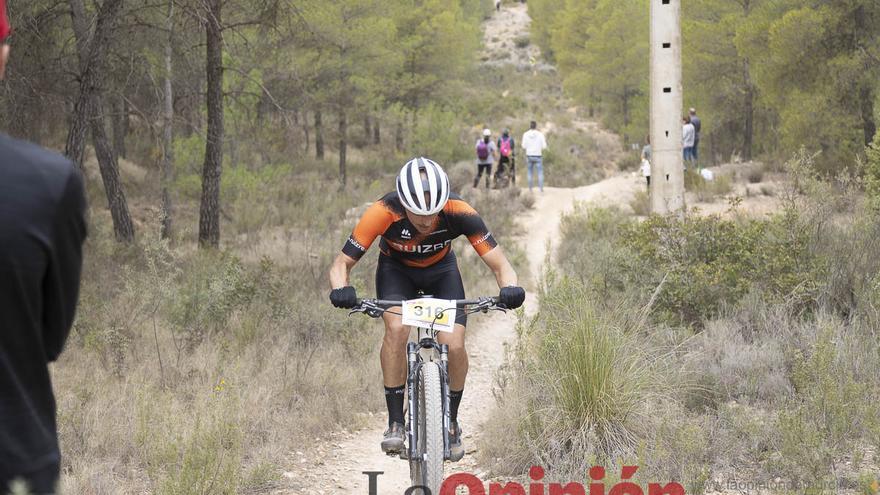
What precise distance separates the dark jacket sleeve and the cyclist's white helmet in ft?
10.2

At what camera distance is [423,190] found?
5.09 metres

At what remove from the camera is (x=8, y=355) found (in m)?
1.89

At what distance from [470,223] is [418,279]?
535mm

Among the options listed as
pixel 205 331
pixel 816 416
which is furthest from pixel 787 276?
pixel 205 331

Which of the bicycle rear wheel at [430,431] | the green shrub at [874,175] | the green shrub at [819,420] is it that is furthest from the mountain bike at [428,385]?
the green shrub at [874,175]

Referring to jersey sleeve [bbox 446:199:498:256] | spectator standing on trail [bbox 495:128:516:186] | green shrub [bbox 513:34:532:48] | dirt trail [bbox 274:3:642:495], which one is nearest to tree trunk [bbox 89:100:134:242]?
dirt trail [bbox 274:3:642:495]

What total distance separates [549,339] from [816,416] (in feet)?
5.69

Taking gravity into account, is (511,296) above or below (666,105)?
below

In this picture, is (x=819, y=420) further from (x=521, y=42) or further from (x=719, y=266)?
(x=521, y=42)

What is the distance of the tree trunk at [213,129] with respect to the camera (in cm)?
1314

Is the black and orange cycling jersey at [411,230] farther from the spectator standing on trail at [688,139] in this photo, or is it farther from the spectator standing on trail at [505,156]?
the spectator standing on trail at [505,156]

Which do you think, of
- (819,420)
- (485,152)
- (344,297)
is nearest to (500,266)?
(344,297)

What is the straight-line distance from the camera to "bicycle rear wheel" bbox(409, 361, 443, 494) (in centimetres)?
489

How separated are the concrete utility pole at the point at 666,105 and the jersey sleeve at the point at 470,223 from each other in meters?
5.57
